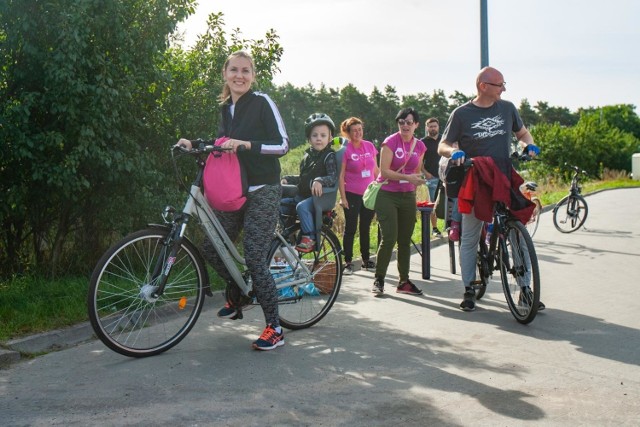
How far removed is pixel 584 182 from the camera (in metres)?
38.1

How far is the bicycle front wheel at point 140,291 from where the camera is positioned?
5363 millimetres

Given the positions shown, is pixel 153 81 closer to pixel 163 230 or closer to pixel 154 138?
pixel 154 138

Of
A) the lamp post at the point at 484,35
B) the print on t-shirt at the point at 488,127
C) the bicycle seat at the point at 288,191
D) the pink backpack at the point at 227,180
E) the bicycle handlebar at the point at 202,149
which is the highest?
the lamp post at the point at 484,35

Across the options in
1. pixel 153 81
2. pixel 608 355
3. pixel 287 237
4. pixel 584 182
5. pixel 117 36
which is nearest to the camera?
pixel 608 355

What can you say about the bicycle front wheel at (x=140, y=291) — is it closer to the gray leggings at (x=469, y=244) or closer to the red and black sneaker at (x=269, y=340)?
the red and black sneaker at (x=269, y=340)

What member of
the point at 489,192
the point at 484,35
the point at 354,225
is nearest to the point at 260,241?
the point at 489,192

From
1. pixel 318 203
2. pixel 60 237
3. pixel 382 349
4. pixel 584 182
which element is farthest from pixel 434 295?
pixel 584 182

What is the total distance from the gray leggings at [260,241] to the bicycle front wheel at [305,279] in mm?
330

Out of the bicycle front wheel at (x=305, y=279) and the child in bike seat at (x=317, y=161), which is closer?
the bicycle front wheel at (x=305, y=279)

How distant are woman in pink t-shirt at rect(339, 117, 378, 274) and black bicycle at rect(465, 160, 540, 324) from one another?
9.99 feet

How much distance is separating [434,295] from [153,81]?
11.7 feet

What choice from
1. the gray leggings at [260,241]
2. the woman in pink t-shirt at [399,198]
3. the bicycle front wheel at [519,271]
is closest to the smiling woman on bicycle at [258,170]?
the gray leggings at [260,241]

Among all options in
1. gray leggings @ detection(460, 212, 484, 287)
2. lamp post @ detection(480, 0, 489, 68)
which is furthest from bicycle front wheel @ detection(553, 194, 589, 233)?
gray leggings @ detection(460, 212, 484, 287)

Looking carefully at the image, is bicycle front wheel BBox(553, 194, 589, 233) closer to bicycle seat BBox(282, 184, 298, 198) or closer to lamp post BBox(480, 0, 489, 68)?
lamp post BBox(480, 0, 489, 68)
